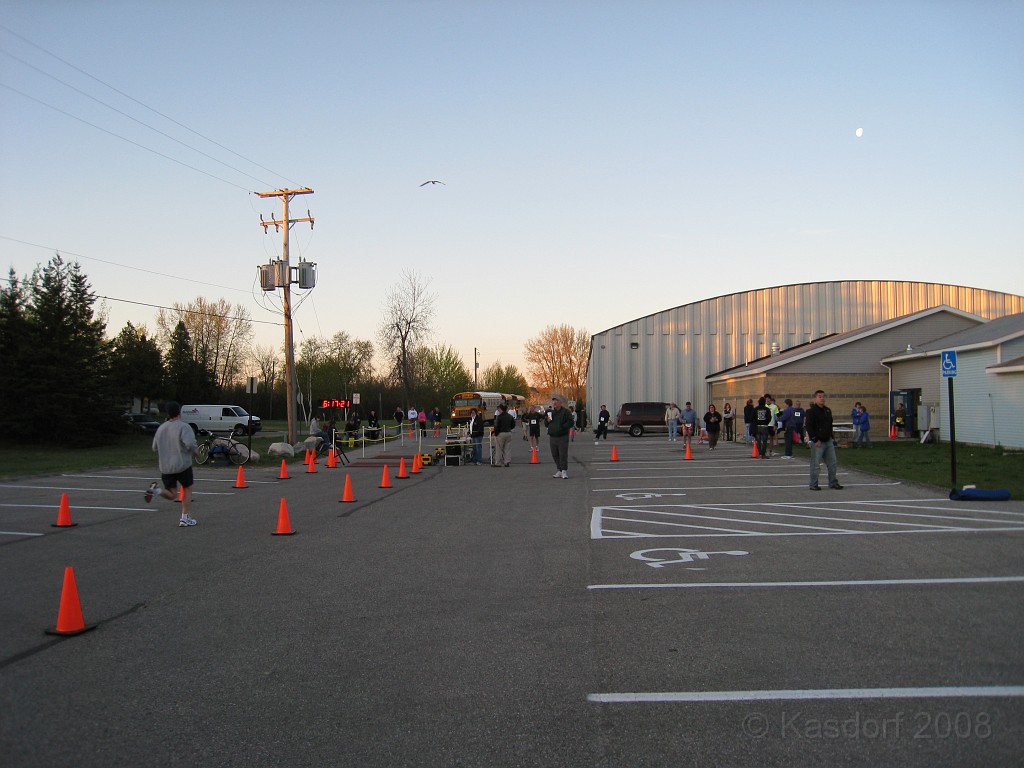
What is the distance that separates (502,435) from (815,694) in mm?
18829

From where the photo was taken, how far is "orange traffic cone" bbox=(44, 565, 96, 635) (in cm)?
628

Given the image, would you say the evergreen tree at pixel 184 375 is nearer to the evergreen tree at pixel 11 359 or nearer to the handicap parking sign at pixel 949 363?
the evergreen tree at pixel 11 359

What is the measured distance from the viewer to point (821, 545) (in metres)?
9.81

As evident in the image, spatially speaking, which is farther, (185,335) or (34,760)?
(185,335)

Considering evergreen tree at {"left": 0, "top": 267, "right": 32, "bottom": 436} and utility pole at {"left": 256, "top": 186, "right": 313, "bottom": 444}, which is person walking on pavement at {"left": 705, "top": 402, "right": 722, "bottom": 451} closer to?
utility pole at {"left": 256, "top": 186, "right": 313, "bottom": 444}

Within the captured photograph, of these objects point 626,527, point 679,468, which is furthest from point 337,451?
point 626,527

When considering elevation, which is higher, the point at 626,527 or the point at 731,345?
the point at 731,345

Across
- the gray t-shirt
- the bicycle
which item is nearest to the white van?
the bicycle

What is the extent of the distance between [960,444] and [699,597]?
24009mm

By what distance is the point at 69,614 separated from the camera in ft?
20.7

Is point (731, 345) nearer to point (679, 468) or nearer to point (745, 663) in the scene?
point (679, 468)

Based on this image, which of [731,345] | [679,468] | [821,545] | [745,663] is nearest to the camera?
[745,663]

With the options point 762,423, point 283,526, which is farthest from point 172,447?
point 762,423

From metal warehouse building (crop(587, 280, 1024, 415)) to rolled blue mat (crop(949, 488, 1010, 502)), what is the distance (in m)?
36.3
